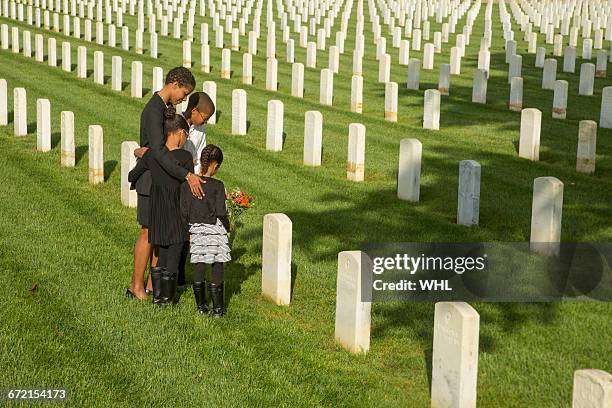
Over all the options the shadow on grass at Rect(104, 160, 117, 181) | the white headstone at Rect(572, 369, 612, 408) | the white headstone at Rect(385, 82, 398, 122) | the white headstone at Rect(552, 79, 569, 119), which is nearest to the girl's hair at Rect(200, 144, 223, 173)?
the white headstone at Rect(572, 369, 612, 408)

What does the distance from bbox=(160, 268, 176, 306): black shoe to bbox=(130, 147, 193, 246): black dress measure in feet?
0.91

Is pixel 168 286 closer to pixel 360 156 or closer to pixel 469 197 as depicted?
pixel 469 197

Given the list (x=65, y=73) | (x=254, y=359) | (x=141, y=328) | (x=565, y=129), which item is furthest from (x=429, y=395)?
(x=65, y=73)

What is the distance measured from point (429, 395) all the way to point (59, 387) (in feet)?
8.41

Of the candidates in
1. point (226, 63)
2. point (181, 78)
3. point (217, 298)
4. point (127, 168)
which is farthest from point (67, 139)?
point (226, 63)

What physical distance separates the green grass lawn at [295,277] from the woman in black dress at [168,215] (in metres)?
0.27

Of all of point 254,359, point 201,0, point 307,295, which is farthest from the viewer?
point 201,0

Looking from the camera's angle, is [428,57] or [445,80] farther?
[428,57]

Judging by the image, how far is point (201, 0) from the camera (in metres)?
43.4

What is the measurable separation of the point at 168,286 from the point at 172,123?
1404mm

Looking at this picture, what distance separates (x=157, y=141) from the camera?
9188 millimetres

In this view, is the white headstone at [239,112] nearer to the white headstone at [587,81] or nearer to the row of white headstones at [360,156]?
the row of white headstones at [360,156]

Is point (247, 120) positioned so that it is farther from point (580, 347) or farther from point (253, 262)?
point (580, 347)

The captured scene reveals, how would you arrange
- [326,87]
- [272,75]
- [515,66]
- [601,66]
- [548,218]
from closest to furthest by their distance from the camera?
1. [548,218]
2. [326,87]
3. [272,75]
4. [515,66]
5. [601,66]
